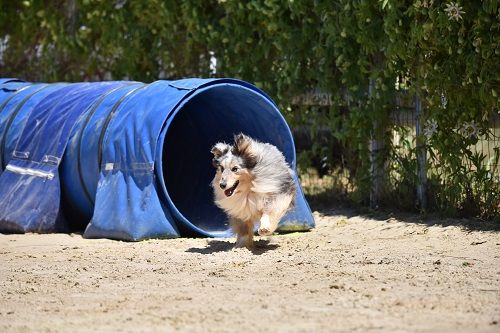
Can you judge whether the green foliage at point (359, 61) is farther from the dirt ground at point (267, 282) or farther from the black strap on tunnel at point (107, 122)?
the black strap on tunnel at point (107, 122)

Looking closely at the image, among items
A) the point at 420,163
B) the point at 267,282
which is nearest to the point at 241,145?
the point at 267,282

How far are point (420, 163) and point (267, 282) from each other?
3525mm

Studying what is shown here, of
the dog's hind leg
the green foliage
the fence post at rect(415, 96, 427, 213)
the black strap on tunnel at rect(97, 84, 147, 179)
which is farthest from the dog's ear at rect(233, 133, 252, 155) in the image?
the fence post at rect(415, 96, 427, 213)

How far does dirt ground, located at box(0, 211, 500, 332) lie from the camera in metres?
4.86

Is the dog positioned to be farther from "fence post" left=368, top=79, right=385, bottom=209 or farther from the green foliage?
"fence post" left=368, top=79, right=385, bottom=209

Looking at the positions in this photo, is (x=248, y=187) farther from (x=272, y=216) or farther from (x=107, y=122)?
(x=107, y=122)

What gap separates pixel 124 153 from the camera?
8484 mm

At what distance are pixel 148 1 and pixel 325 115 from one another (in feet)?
10.2

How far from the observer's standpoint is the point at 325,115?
10.1 m

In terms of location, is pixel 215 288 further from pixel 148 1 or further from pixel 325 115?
pixel 148 1

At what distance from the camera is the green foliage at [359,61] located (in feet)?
26.9

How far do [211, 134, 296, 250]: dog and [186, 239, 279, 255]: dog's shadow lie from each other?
0.11 metres

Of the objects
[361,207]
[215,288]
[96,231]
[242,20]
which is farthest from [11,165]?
[215,288]

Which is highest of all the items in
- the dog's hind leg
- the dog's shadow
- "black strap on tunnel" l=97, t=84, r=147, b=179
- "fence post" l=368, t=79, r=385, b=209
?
"black strap on tunnel" l=97, t=84, r=147, b=179
